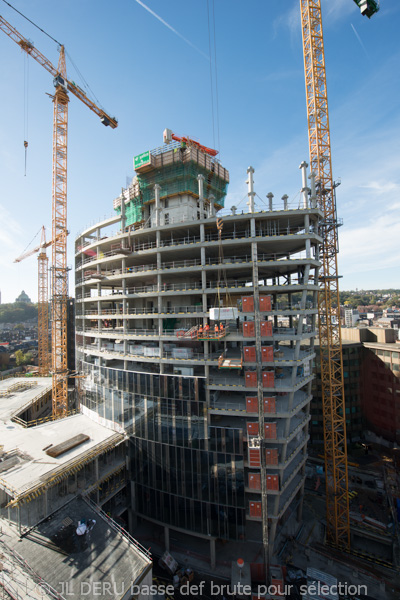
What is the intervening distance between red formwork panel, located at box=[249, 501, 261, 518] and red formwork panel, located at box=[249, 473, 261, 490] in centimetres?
158

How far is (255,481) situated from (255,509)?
2.81m

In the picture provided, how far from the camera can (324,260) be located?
35125 millimetres

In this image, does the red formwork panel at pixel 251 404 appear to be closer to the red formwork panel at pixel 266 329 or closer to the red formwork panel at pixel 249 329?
the red formwork panel at pixel 249 329

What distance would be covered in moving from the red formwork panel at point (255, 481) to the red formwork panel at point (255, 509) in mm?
1581

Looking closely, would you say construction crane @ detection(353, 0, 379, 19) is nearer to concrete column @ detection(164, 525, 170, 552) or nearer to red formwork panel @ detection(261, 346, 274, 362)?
red formwork panel @ detection(261, 346, 274, 362)

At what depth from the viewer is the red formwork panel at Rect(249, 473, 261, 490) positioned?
24.9 m

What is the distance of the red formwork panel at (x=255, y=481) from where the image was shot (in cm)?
2494

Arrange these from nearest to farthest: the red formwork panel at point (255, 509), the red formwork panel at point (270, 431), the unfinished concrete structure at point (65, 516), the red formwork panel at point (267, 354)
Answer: the unfinished concrete structure at point (65, 516), the red formwork panel at point (270, 431), the red formwork panel at point (255, 509), the red formwork panel at point (267, 354)

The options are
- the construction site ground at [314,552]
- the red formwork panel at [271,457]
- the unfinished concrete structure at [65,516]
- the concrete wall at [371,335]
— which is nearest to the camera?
the unfinished concrete structure at [65,516]

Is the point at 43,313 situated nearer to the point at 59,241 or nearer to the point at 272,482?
the point at 59,241

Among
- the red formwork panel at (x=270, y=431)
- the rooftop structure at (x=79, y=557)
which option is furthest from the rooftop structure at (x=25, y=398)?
the red formwork panel at (x=270, y=431)

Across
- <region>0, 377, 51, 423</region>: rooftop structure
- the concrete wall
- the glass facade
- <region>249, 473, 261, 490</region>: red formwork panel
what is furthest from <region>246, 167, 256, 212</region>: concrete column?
the concrete wall

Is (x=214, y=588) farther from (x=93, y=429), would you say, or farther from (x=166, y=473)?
(x=93, y=429)

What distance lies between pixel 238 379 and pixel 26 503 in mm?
21487
